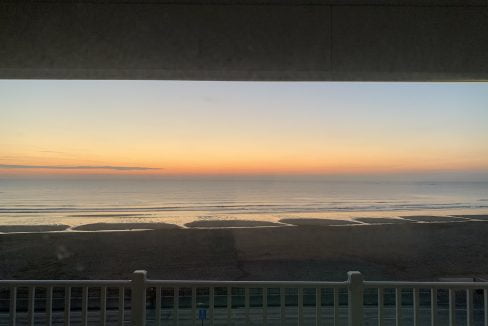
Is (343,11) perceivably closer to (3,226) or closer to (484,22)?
(484,22)

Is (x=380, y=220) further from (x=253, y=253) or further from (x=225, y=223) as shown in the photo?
(x=253, y=253)

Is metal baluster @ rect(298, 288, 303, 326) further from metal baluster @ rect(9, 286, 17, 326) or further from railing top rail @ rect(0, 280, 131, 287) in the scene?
metal baluster @ rect(9, 286, 17, 326)

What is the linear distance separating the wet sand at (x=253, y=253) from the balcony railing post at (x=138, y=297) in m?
5.96

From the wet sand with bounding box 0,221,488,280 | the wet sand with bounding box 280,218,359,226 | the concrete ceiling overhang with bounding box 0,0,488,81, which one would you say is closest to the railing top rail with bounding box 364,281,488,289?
the concrete ceiling overhang with bounding box 0,0,488,81

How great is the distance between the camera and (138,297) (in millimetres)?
1556

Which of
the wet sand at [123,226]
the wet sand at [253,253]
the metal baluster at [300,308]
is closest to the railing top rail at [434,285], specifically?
the metal baluster at [300,308]

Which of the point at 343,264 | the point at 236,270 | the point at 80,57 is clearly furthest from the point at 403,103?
the point at 80,57

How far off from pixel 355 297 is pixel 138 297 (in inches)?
35.5

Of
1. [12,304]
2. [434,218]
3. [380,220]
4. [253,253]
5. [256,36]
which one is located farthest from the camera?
[434,218]

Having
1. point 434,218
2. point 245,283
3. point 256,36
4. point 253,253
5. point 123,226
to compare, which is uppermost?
point 256,36

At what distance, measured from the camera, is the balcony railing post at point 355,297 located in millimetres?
1558

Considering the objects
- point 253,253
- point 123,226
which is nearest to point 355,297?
point 253,253

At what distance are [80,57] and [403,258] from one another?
1006 centimetres

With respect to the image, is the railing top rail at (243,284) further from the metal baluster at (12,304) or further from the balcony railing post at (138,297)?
the metal baluster at (12,304)
